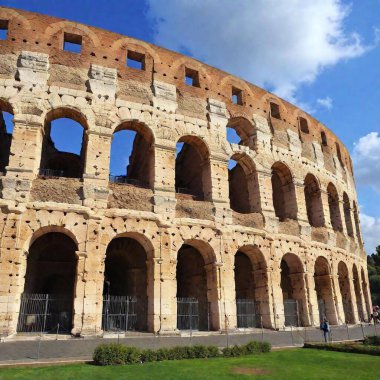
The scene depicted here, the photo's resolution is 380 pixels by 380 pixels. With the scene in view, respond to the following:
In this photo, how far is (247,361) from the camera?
9.30 metres

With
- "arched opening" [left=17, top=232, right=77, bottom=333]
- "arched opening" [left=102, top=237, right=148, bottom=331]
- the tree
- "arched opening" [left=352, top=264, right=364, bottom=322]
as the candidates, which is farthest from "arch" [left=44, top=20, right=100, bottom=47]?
the tree

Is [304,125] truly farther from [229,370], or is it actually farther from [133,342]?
[229,370]

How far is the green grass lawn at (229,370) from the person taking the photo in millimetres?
7289

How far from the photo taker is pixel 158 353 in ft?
30.3

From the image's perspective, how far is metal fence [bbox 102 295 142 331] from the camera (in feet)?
43.3

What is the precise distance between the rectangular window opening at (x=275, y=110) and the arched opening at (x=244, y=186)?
3698 mm

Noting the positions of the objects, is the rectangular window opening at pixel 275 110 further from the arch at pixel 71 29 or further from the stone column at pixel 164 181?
the arch at pixel 71 29

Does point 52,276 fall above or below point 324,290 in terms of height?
above

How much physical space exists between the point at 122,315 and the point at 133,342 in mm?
2465

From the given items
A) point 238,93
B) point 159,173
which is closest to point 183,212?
point 159,173

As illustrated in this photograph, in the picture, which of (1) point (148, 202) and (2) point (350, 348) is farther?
(1) point (148, 202)

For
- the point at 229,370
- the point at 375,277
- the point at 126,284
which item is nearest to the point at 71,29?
the point at 126,284

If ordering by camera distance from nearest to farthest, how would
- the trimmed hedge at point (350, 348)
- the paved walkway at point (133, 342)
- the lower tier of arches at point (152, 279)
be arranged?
the paved walkway at point (133, 342), the trimmed hedge at point (350, 348), the lower tier of arches at point (152, 279)

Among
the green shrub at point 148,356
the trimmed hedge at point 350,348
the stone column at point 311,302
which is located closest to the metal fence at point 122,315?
the green shrub at point 148,356
